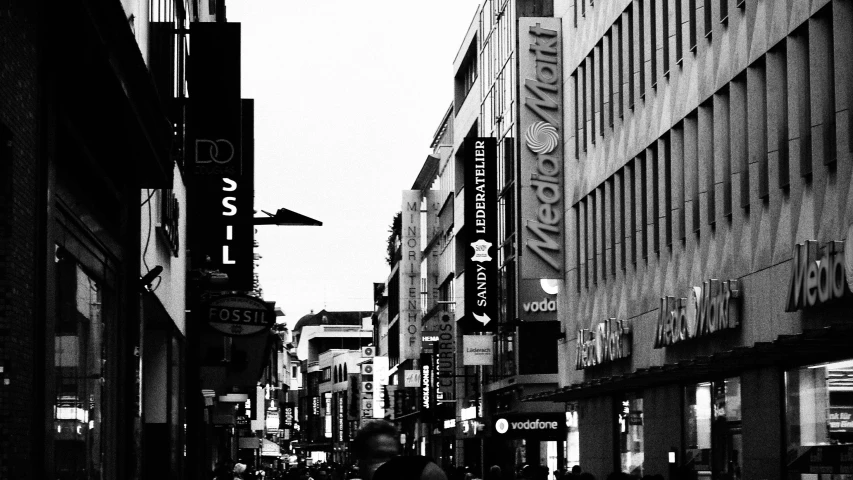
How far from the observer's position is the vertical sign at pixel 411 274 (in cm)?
9012

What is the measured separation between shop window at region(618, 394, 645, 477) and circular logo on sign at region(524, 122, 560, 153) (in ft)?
25.3

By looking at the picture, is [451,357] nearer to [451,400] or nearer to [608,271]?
[451,400]

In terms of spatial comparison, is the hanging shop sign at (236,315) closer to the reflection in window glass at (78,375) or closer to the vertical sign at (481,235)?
the reflection in window glass at (78,375)

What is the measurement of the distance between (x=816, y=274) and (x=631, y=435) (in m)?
16.1

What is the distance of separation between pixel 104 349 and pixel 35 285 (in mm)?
5278

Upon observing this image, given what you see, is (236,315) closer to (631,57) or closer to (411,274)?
(631,57)

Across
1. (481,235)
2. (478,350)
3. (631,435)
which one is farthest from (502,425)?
(631,435)

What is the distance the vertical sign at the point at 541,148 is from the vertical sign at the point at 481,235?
467 inches

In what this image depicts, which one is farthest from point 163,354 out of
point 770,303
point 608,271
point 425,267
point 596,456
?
point 425,267

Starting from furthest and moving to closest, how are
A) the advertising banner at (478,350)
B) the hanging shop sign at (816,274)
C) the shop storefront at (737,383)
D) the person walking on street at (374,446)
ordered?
the advertising banner at (478,350)
the shop storefront at (737,383)
the hanging shop sign at (816,274)
the person walking on street at (374,446)

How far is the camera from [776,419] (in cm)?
2477

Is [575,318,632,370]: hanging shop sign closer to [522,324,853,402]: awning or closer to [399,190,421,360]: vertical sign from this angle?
[522,324,853,402]: awning

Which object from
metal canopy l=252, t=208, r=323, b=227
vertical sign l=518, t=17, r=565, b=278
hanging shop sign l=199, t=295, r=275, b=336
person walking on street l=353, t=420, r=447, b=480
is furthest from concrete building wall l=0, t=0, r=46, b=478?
vertical sign l=518, t=17, r=565, b=278

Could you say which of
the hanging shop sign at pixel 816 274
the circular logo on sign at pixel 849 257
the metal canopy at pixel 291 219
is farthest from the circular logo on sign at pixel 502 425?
the circular logo on sign at pixel 849 257
